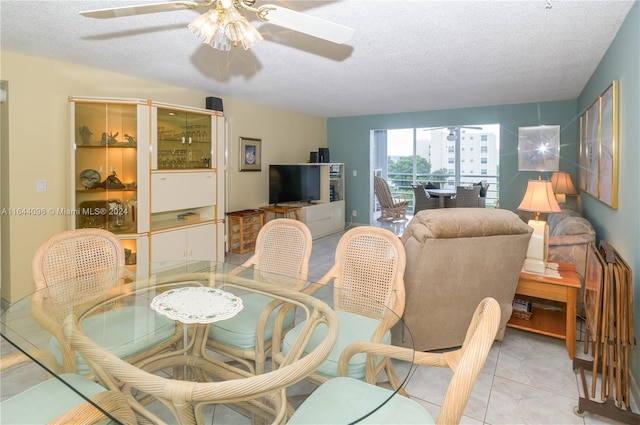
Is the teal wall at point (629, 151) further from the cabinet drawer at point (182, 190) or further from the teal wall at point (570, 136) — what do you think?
the cabinet drawer at point (182, 190)

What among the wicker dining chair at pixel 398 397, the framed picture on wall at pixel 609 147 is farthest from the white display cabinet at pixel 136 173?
the framed picture on wall at pixel 609 147

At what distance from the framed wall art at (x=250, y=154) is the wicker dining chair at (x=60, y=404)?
16.0 ft

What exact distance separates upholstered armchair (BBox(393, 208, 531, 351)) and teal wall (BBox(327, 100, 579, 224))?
4446 millimetres

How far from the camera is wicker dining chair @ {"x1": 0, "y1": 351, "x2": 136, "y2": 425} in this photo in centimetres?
121

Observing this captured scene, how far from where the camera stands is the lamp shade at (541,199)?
2.94m

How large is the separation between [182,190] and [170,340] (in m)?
2.83

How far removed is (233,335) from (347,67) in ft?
9.75

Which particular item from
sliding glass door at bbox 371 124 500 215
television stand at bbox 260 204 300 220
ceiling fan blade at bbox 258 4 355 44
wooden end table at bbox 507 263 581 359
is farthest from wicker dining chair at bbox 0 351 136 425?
sliding glass door at bbox 371 124 500 215

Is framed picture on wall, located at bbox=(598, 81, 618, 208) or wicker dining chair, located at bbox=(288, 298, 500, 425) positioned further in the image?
framed picture on wall, located at bbox=(598, 81, 618, 208)

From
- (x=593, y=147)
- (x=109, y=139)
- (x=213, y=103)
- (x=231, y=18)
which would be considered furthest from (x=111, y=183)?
(x=593, y=147)

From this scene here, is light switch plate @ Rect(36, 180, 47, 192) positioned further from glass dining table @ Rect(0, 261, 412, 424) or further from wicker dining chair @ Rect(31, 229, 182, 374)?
glass dining table @ Rect(0, 261, 412, 424)

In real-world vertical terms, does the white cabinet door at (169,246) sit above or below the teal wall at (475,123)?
below

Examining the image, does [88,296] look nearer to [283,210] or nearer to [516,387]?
[516,387]

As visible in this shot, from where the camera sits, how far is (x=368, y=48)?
3.27 meters
